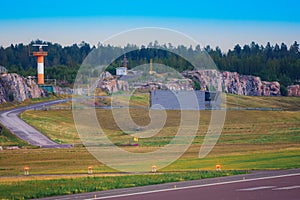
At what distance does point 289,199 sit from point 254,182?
17.7 ft

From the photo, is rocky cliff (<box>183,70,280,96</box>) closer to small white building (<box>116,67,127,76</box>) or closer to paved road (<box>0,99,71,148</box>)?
small white building (<box>116,67,127,76</box>)

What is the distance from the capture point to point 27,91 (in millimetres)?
106688

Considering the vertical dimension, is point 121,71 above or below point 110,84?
above

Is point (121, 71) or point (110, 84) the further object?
point (121, 71)

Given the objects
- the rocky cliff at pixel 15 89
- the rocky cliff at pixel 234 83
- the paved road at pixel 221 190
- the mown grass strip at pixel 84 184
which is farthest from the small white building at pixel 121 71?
the paved road at pixel 221 190

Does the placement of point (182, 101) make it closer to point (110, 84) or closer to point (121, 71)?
point (110, 84)

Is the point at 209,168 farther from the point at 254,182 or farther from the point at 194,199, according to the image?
the point at 194,199

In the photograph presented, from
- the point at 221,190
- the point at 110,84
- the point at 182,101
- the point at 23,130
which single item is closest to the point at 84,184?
the point at 221,190

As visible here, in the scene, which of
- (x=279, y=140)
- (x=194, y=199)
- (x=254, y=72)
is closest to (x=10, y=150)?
(x=279, y=140)

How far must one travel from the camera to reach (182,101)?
316 feet

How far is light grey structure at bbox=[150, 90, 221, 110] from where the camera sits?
94750 mm

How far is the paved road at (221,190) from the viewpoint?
29.7 meters

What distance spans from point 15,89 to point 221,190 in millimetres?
75418

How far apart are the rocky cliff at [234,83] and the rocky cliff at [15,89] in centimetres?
4087
